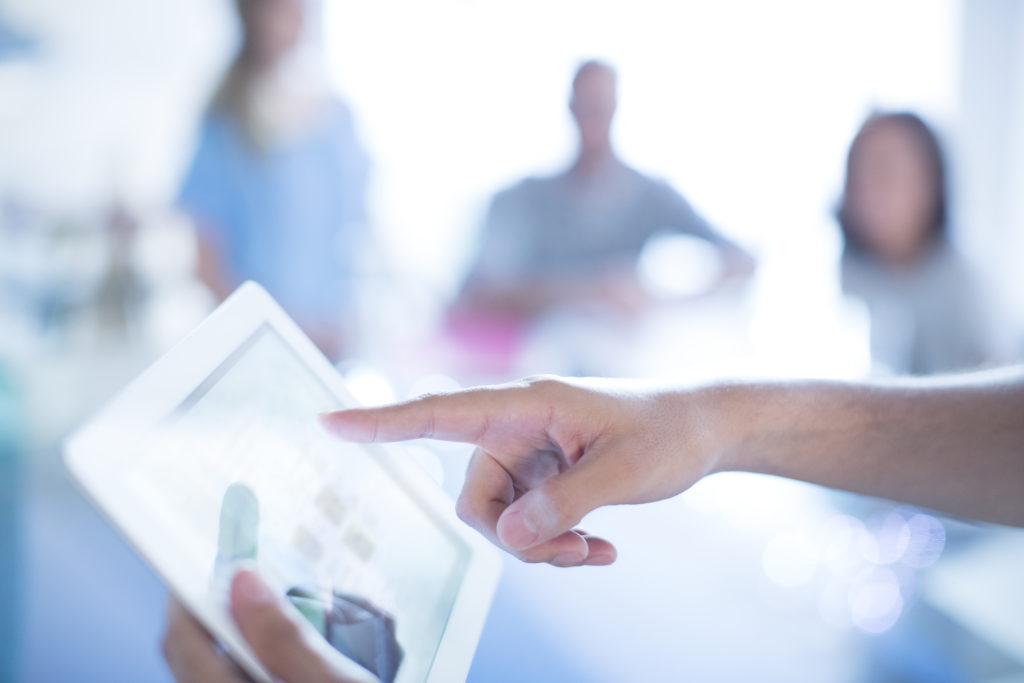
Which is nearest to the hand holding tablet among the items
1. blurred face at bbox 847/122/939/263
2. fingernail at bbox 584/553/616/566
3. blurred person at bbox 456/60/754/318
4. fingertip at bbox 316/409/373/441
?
fingertip at bbox 316/409/373/441

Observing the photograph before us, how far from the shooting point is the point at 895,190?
156 centimetres

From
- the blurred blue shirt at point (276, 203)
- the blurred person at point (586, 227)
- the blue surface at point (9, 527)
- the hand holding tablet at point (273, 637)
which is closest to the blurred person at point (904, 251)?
the blurred person at point (586, 227)

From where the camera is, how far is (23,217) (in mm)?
2039

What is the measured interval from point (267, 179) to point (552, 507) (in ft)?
3.96

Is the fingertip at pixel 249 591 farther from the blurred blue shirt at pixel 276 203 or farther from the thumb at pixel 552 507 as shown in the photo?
the blurred blue shirt at pixel 276 203

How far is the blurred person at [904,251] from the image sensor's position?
147cm

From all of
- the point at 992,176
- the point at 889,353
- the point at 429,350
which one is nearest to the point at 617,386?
the point at 889,353

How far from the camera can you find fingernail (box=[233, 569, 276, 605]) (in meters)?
0.35

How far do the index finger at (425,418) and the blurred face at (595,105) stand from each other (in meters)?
1.23

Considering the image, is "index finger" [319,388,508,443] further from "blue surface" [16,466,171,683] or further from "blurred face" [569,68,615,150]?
"blurred face" [569,68,615,150]

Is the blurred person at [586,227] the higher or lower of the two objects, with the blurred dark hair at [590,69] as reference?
lower

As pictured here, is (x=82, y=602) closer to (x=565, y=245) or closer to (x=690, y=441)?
(x=690, y=441)

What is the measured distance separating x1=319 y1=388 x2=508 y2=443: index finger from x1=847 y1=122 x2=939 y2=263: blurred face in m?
1.39

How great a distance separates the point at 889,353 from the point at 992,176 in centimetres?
164
